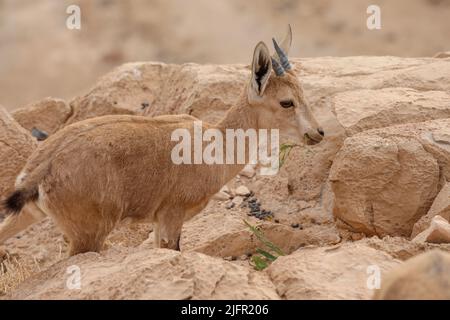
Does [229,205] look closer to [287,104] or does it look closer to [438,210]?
[287,104]

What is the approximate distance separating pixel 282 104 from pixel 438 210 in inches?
72.6

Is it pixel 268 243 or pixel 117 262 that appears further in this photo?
pixel 268 243

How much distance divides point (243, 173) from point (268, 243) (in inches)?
81.2

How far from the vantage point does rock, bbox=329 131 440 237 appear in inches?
340

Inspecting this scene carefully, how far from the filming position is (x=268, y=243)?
8.67 metres

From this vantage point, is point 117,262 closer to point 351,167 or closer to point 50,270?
point 50,270

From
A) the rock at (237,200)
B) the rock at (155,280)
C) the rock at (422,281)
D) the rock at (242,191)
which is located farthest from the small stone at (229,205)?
the rock at (422,281)

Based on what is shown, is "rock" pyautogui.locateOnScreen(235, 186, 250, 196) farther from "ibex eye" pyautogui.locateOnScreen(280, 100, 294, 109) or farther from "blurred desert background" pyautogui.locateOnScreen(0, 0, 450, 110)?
"blurred desert background" pyautogui.locateOnScreen(0, 0, 450, 110)

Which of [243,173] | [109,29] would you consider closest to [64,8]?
[109,29]

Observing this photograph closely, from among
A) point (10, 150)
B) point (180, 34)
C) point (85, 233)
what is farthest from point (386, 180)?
point (180, 34)

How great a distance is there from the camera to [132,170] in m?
7.76

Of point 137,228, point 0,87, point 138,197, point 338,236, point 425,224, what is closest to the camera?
point 138,197

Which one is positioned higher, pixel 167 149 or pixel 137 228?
pixel 167 149

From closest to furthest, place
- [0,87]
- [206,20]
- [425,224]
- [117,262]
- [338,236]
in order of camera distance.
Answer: [117,262], [425,224], [338,236], [0,87], [206,20]
